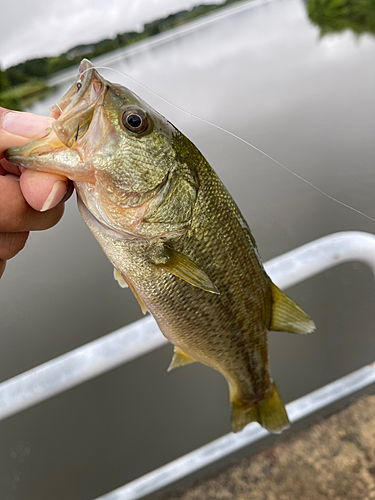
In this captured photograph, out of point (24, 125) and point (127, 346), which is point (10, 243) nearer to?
point (24, 125)

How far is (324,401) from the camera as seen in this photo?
2275 mm

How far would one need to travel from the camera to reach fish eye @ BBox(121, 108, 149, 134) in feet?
3.44

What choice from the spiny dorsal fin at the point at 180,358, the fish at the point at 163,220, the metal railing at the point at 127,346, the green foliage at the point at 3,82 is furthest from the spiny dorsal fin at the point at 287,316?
the green foliage at the point at 3,82

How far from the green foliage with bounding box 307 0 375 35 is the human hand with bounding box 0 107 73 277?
63.6 feet

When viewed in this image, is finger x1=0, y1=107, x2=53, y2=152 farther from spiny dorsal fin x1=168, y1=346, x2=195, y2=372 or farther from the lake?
spiny dorsal fin x1=168, y1=346, x2=195, y2=372

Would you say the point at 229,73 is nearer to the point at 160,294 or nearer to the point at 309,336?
the point at 309,336

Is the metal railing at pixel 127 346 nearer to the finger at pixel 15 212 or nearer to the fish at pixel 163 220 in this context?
the fish at pixel 163 220

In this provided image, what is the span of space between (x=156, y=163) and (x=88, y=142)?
23cm

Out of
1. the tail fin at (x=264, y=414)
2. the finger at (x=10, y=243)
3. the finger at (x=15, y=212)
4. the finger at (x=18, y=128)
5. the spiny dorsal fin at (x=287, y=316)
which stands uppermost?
the finger at (x=18, y=128)

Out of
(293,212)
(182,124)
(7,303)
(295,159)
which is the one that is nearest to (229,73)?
(182,124)

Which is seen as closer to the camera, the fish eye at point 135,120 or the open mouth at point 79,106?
the open mouth at point 79,106

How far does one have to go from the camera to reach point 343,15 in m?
23.2

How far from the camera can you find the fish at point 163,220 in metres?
0.97

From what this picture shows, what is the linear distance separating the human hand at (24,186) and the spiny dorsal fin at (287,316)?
2.94 ft
